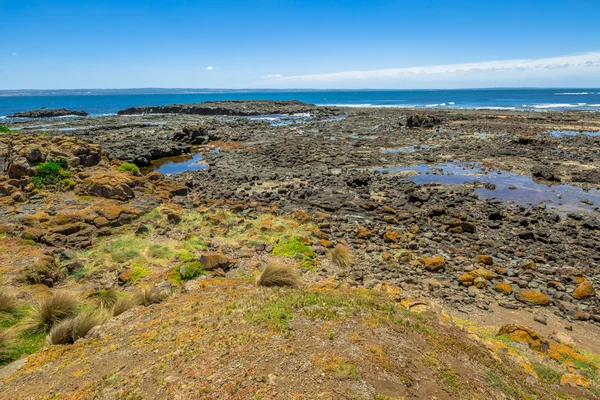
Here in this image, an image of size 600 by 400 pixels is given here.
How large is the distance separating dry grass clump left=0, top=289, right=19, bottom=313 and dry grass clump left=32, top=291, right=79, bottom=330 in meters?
0.52

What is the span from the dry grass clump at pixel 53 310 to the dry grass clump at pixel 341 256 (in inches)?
290

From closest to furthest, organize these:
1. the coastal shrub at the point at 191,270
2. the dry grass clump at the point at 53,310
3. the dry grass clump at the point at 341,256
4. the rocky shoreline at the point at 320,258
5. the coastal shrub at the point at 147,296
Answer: the rocky shoreline at the point at 320,258 → the dry grass clump at the point at 53,310 → the coastal shrub at the point at 147,296 → the coastal shrub at the point at 191,270 → the dry grass clump at the point at 341,256

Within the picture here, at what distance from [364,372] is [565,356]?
5363 mm

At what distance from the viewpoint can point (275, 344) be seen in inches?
215

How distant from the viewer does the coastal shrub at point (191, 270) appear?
995cm

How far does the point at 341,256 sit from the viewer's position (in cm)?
1170

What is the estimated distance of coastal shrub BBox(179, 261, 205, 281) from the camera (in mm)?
9953

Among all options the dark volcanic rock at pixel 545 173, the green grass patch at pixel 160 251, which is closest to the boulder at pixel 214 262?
the green grass patch at pixel 160 251

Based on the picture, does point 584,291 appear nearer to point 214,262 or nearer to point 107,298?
point 214,262

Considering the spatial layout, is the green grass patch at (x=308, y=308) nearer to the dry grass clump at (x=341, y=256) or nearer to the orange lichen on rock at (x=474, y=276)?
the dry grass clump at (x=341, y=256)

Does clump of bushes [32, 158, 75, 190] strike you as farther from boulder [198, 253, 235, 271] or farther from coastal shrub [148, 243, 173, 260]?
boulder [198, 253, 235, 271]

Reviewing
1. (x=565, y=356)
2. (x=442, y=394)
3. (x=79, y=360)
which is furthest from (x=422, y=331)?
(x=79, y=360)

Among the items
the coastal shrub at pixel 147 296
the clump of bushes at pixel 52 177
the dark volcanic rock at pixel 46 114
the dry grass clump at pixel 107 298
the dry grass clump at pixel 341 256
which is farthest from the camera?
the dark volcanic rock at pixel 46 114

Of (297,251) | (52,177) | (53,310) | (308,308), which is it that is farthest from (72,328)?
(52,177)
